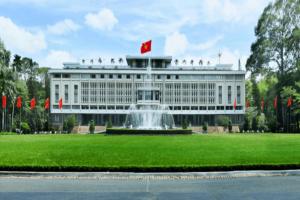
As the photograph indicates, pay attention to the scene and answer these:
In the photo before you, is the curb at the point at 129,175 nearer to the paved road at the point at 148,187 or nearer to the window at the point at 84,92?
the paved road at the point at 148,187

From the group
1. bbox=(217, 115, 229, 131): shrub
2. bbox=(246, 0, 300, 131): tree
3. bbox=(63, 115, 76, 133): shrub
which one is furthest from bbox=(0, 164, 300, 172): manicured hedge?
bbox=(217, 115, 229, 131): shrub

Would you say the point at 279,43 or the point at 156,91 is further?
the point at 156,91

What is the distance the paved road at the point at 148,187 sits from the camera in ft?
34.3

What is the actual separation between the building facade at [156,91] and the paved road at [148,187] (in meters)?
83.5

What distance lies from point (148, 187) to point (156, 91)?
85.7 metres

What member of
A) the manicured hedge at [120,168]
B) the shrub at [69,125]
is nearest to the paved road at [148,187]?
the manicured hedge at [120,168]

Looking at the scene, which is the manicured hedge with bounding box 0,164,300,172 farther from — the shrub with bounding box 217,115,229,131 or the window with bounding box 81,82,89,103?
the window with bounding box 81,82,89,103

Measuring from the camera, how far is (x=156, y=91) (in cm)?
9744

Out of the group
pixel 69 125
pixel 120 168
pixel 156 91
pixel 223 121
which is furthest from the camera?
pixel 156 91

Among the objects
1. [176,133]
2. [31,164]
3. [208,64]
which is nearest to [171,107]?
[208,64]

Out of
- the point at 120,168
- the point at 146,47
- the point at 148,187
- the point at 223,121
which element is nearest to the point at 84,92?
the point at 146,47

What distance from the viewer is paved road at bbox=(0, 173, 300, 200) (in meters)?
10.4

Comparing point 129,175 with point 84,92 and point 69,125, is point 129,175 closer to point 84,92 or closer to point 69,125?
point 69,125

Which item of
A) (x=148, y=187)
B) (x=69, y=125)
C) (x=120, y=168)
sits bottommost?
(x=148, y=187)
